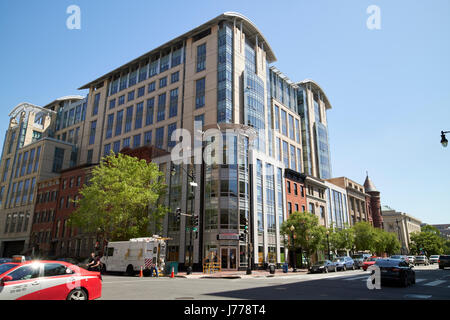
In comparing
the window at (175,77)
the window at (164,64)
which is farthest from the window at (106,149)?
the window at (175,77)

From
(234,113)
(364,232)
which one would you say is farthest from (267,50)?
(364,232)

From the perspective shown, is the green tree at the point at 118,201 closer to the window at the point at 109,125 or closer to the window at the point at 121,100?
the window at the point at 109,125

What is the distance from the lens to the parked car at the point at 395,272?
15.9m

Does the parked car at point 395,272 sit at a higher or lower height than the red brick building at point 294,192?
lower

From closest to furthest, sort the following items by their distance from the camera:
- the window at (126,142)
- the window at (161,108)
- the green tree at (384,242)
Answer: the window at (161,108) → the window at (126,142) → the green tree at (384,242)

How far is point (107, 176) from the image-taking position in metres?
34.2

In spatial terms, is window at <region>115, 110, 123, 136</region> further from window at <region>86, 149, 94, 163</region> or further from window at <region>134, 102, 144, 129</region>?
window at <region>86, 149, 94, 163</region>

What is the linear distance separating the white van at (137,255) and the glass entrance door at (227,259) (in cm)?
1226

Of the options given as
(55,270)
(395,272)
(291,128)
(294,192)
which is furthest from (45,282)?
(291,128)

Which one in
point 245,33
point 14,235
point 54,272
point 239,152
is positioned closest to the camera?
point 54,272

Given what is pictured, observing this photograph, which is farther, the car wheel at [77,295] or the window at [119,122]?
the window at [119,122]
